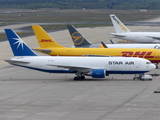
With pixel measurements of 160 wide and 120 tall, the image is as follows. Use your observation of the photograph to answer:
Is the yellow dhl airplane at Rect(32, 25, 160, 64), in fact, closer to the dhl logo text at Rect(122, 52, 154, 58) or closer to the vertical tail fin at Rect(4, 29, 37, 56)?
the dhl logo text at Rect(122, 52, 154, 58)

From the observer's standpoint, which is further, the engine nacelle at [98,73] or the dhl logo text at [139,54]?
the dhl logo text at [139,54]

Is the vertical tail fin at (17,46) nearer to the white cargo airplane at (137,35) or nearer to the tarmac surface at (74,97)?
the tarmac surface at (74,97)

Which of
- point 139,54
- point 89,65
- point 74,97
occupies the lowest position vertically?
point 74,97

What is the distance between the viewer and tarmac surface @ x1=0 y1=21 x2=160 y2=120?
39.9 m

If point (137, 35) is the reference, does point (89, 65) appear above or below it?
below

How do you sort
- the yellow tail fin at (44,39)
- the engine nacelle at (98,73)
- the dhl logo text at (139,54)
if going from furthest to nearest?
the yellow tail fin at (44,39), the dhl logo text at (139,54), the engine nacelle at (98,73)

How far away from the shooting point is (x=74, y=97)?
48.0 metres

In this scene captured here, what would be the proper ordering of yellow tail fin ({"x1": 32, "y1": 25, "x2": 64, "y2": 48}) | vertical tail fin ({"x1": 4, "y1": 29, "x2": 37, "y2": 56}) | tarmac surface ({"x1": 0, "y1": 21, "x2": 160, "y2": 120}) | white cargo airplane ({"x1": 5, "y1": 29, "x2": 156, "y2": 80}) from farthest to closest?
yellow tail fin ({"x1": 32, "y1": 25, "x2": 64, "y2": 48}), vertical tail fin ({"x1": 4, "y1": 29, "x2": 37, "y2": 56}), white cargo airplane ({"x1": 5, "y1": 29, "x2": 156, "y2": 80}), tarmac surface ({"x1": 0, "y1": 21, "x2": 160, "y2": 120})

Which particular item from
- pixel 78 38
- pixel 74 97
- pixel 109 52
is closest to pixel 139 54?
pixel 109 52

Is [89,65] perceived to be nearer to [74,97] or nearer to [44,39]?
[74,97]

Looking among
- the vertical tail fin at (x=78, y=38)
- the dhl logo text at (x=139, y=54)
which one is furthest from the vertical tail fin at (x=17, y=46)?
the vertical tail fin at (x=78, y=38)

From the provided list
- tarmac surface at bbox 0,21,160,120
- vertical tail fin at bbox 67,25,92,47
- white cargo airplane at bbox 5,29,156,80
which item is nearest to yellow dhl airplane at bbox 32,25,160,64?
tarmac surface at bbox 0,21,160,120

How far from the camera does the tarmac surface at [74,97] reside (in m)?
39.9

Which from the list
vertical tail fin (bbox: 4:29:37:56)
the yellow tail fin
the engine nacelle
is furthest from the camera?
the yellow tail fin
